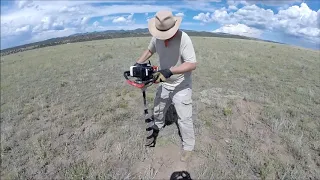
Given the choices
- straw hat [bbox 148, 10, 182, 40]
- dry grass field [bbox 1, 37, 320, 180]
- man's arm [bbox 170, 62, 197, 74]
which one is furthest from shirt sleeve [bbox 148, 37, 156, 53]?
dry grass field [bbox 1, 37, 320, 180]

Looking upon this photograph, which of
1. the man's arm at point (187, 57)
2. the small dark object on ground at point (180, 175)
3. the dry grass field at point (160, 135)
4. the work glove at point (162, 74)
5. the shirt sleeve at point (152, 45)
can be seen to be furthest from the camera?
the dry grass field at point (160, 135)

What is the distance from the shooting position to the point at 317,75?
1248cm

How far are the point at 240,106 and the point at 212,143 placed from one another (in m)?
2.52

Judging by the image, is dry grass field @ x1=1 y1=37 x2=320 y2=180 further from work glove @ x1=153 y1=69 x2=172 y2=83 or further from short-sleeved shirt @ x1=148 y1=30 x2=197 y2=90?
work glove @ x1=153 y1=69 x2=172 y2=83

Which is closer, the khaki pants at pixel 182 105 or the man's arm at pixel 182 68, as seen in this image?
the man's arm at pixel 182 68

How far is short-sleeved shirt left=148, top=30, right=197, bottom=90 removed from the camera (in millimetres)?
3936

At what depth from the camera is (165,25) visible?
3.80 meters

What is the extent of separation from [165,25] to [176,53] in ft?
1.70

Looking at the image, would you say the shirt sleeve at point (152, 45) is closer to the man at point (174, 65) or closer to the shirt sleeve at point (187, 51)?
the man at point (174, 65)

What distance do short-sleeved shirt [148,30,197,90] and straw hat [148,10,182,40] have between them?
18 centimetres

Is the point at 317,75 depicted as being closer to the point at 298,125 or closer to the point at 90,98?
the point at 298,125

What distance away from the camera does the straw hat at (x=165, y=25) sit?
12.4ft

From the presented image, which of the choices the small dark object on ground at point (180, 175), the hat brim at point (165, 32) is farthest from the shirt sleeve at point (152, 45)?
the small dark object on ground at point (180, 175)

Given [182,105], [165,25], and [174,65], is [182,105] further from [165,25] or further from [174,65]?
Answer: [165,25]
